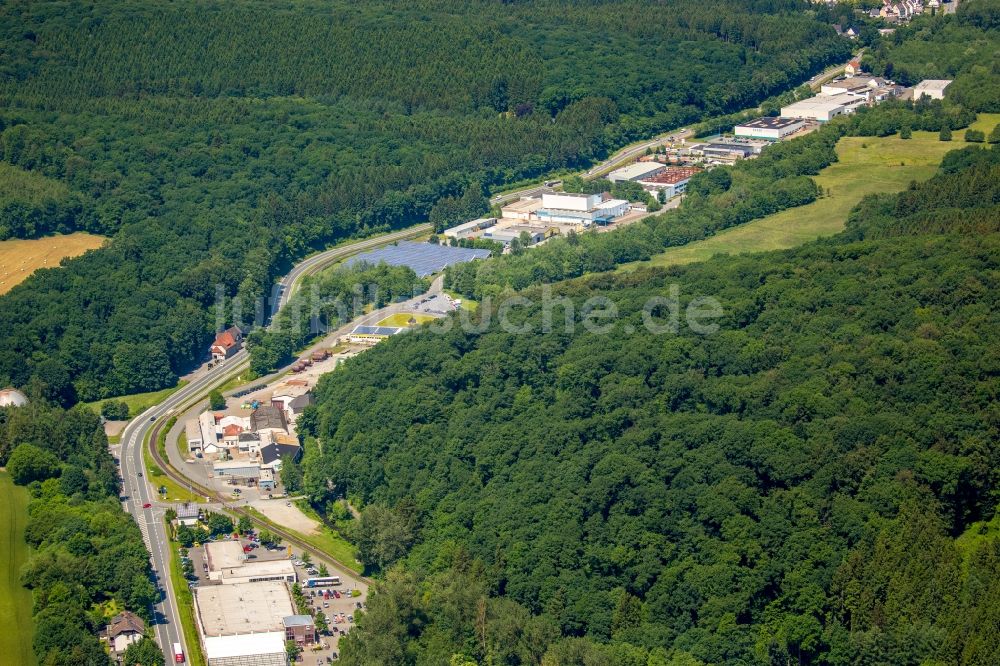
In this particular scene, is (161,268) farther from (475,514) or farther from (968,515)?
(968,515)

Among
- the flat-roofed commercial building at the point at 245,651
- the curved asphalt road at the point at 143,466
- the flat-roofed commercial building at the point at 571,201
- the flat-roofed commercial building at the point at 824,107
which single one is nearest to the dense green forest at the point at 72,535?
the curved asphalt road at the point at 143,466

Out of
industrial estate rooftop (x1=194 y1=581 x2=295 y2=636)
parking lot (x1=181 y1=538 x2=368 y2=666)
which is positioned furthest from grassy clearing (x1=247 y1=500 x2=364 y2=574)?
industrial estate rooftop (x1=194 y1=581 x2=295 y2=636)

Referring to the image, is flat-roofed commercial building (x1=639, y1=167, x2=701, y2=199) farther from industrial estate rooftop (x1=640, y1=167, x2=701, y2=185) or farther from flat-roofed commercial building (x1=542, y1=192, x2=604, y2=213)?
flat-roofed commercial building (x1=542, y1=192, x2=604, y2=213)

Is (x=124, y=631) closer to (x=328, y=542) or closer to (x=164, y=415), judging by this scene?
(x=328, y=542)

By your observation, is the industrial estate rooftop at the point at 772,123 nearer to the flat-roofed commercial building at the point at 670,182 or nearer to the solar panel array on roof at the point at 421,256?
the flat-roofed commercial building at the point at 670,182

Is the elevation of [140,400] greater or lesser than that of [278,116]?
lesser

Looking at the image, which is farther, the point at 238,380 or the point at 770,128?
the point at 770,128

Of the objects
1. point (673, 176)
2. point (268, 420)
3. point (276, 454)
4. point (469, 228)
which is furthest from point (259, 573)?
point (673, 176)

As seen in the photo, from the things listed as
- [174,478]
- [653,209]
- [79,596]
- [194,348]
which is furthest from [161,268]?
[79,596]
